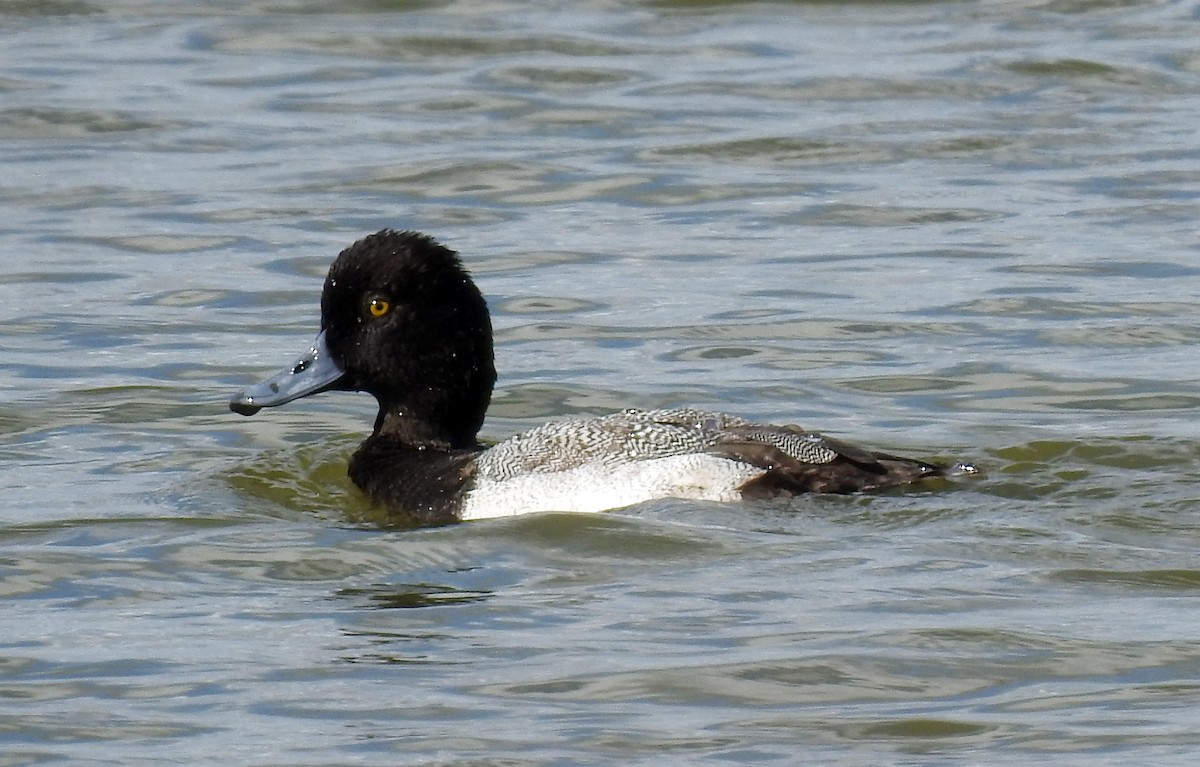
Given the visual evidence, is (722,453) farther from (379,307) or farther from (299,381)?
(299,381)

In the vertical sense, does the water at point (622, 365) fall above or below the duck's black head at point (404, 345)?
below

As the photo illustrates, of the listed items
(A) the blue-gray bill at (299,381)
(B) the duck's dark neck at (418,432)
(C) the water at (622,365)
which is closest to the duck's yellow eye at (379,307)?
(A) the blue-gray bill at (299,381)

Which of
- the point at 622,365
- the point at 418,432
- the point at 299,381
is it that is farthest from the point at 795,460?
the point at 622,365

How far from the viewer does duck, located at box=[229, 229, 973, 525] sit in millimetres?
8781

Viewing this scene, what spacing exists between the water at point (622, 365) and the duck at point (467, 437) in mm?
171

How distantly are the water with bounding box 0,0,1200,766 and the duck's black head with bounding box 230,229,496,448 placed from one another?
448 millimetres

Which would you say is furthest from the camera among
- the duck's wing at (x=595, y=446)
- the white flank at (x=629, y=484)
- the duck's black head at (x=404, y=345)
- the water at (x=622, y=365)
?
the duck's black head at (x=404, y=345)

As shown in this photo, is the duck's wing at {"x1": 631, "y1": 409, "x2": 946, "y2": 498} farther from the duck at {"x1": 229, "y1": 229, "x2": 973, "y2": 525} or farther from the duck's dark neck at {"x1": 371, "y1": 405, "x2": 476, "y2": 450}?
the duck's dark neck at {"x1": 371, "y1": 405, "x2": 476, "y2": 450}

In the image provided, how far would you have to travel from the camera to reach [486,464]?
9.09 m

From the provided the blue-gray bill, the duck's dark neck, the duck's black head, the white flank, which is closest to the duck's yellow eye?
the duck's black head

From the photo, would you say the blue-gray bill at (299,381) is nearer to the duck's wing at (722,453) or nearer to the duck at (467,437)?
the duck at (467,437)

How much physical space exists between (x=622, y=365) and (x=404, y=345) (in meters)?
2.36

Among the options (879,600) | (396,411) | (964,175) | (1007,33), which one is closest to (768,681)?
(879,600)

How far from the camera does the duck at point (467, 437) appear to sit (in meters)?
8.78
